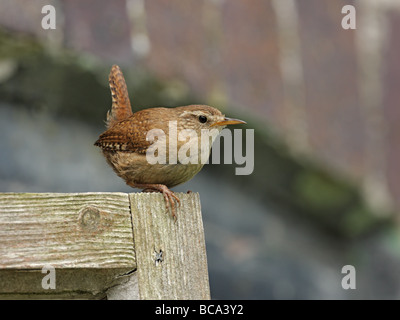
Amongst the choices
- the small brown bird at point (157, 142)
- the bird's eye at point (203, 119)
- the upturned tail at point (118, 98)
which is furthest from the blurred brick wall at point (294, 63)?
the bird's eye at point (203, 119)

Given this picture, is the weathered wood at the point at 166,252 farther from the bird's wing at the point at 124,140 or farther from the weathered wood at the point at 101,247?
the bird's wing at the point at 124,140

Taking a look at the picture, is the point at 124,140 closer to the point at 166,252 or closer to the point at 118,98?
the point at 118,98

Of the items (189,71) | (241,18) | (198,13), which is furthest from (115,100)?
(241,18)

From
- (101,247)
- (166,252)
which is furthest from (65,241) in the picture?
(166,252)

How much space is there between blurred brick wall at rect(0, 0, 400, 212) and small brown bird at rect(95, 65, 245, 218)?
0.39 m

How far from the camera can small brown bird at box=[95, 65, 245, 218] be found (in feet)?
8.42

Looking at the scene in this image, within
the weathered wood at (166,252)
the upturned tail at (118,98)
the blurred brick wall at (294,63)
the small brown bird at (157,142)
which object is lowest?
the weathered wood at (166,252)

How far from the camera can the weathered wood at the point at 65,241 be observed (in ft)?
5.28

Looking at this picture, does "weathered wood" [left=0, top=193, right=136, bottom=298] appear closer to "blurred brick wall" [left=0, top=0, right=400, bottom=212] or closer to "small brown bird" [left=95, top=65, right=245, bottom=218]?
"small brown bird" [left=95, top=65, right=245, bottom=218]

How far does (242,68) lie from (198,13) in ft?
1.37

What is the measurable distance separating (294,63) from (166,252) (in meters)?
2.41

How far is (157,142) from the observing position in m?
2.65

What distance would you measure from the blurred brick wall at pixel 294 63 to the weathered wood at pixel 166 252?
4.84ft
